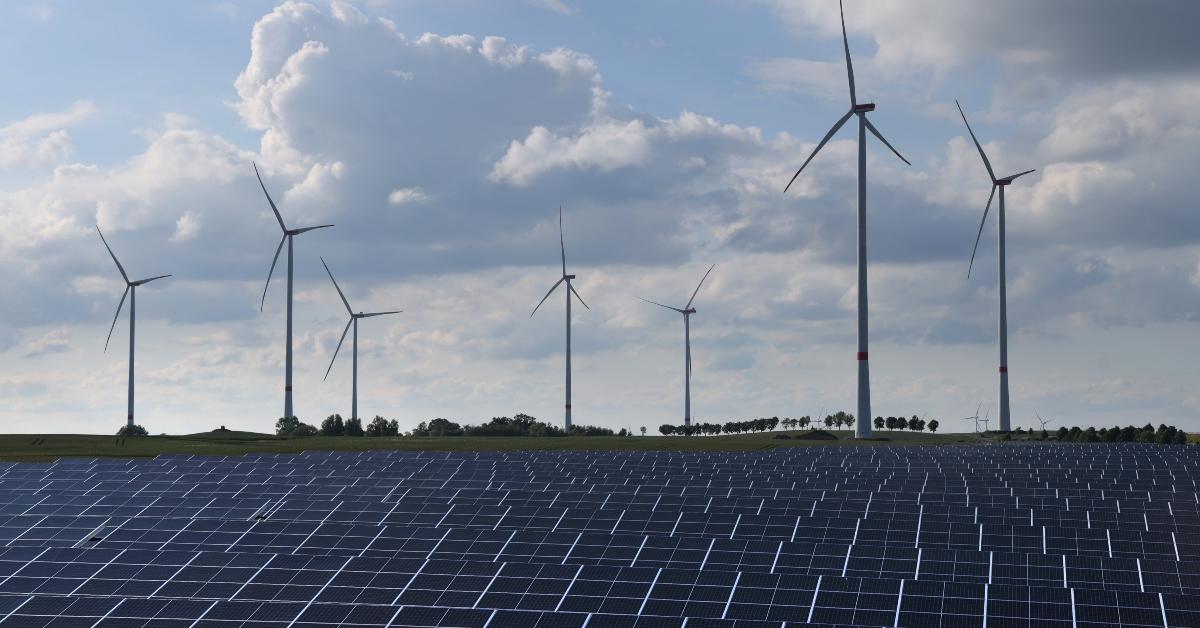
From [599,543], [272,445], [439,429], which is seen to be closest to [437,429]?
[439,429]

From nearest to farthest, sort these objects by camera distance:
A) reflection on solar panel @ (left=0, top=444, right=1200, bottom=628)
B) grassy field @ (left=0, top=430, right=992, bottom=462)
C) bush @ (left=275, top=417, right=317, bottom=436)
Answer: reflection on solar panel @ (left=0, top=444, right=1200, bottom=628) < grassy field @ (left=0, top=430, right=992, bottom=462) < bush @ (left=275, top=417, right=317, bottom=436)

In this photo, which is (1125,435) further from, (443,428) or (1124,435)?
(443,428)

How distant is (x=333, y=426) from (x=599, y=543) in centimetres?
10451

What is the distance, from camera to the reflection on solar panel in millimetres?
38062

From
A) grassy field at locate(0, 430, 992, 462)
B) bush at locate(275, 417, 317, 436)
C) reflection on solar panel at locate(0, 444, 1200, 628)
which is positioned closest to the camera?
reflection on solar panel at locate(0, 444, 1200, 628)

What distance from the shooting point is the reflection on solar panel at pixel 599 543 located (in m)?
38.1

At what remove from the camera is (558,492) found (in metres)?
60.0

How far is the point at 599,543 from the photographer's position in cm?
4894

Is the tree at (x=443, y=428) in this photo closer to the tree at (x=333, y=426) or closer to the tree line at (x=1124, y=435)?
the tree at (x=333, y=426)

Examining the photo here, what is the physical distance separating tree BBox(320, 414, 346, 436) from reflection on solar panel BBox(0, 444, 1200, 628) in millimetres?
71876

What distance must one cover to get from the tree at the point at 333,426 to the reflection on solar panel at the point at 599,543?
2830 inches

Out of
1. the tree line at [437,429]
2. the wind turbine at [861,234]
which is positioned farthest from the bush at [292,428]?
the wind turbine at [861,234]

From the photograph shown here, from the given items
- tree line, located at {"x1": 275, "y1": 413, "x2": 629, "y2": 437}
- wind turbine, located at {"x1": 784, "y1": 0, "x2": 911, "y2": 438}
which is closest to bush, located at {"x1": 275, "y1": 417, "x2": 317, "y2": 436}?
tree line, located at {"x1": 275, "y1": 413, "x2": 629, "y2": 437}

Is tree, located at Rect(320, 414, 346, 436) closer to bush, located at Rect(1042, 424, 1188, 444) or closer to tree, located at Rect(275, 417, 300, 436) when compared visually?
tree, located at Rect(275, 417, 300, 436)
